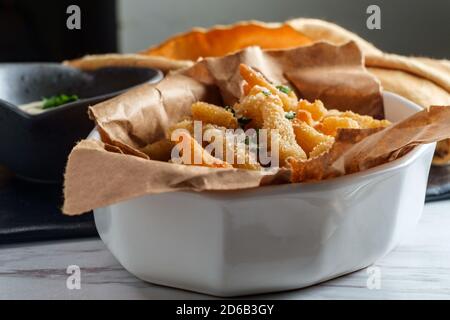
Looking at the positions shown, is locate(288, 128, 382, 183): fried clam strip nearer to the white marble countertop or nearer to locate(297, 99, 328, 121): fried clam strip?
the white marble countertop

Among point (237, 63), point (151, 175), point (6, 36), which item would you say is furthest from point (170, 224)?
point (6, 36)

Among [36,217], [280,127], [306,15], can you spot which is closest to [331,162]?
[280,127]

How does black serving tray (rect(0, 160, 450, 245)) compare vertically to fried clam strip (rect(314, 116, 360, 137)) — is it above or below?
below

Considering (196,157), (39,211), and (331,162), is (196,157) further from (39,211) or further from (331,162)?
(39,211)

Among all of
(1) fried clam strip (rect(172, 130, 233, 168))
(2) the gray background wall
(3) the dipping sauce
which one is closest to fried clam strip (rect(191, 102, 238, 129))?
(1) fried clam strip (rect(172, 130, 233, 168))

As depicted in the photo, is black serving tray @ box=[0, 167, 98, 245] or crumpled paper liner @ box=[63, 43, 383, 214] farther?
black serving tray @ box=[0, 167, 98, 245]

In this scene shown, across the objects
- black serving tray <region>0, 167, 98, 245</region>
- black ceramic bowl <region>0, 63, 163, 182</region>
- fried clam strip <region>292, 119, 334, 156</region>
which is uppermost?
fried clam strip <region>292, 119, 334, 156</region>

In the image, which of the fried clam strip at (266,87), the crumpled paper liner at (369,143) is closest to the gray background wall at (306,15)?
the fried clam strip at (266,87)
